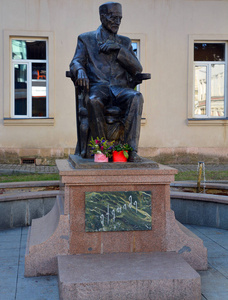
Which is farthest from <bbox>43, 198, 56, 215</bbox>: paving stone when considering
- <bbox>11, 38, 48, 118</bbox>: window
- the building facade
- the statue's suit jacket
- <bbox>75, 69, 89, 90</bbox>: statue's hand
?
<bbox>11, 38, 48, 118</bbox>: window

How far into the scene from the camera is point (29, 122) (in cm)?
1267

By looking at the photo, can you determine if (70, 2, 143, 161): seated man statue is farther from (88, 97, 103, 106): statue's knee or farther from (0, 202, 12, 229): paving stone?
(0, 202, 12, 229): paving stone

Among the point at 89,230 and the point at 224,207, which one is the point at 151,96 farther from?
the point at 89,230

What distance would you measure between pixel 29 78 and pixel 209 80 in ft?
17.3

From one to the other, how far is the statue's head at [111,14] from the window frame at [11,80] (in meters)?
7.69

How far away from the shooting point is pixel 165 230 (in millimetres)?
4434

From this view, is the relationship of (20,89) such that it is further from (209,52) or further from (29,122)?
(209,52)

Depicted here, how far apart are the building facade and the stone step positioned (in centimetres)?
920

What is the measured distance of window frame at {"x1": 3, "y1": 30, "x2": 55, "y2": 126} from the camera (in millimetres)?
12555

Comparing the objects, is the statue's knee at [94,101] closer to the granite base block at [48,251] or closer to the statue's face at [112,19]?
the statue's face at [112,19]

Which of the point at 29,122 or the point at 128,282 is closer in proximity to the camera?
the point at 128,282

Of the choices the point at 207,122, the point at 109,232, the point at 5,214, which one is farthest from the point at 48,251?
the point at 207,122

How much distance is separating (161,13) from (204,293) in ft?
35.1

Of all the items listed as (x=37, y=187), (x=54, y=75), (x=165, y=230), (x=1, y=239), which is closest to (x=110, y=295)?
(x=165, y=230)
